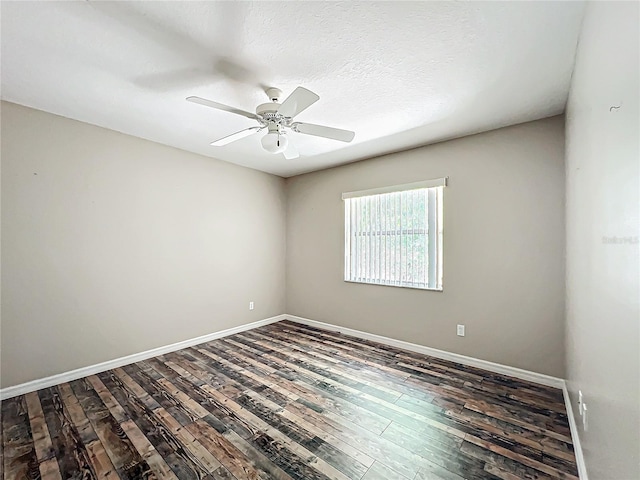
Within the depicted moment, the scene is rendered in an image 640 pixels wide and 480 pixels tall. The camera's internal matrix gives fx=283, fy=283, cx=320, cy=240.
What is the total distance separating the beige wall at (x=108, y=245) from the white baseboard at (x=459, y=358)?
1.59 meters

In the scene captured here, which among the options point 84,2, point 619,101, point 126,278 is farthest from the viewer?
point 126,278

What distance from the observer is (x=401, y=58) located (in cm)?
184

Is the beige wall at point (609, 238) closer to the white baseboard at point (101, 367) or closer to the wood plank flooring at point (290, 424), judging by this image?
the wood plank flooring at point (290, 424)

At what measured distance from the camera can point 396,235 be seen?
3648 millimetres

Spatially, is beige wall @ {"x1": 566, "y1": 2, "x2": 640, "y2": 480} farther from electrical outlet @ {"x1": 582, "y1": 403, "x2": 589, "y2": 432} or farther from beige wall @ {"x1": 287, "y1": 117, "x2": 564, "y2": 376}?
beige wall @ {"x1": 287, "y1": 117, "x2": 564, "y2": 376}

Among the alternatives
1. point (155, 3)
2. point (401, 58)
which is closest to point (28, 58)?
point (155, 3)

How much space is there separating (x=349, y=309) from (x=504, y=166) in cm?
257

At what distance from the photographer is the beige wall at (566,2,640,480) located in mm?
847

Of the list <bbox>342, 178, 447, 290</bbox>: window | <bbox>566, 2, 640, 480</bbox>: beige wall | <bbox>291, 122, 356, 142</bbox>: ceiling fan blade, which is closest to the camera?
<bbox>566, 2, 640, 480</bbox>: beige wall

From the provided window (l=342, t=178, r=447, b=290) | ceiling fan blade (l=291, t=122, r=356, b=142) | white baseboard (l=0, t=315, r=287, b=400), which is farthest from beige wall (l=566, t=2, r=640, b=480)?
white baseboard (l=0, t=315, r=287, b=400)

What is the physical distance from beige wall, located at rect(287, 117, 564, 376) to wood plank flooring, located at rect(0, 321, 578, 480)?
390mm

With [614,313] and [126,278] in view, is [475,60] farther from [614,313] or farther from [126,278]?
[126,278]

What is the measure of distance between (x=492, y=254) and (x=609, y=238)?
1.94m

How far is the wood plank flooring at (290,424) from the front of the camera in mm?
1659
